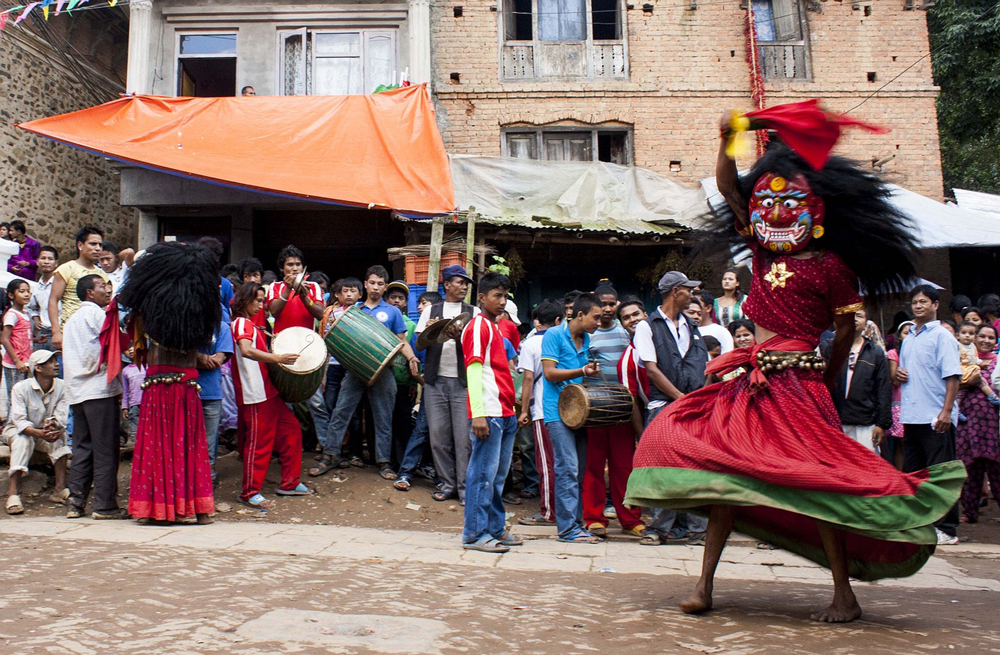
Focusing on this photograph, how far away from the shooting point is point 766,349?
4.16 metres

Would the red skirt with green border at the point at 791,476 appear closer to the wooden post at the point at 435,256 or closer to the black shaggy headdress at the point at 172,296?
the black shaggy headdress at the point at 172,296

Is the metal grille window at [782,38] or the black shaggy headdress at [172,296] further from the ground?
the metal grille window at [782,38]

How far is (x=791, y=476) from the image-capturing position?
146 inches

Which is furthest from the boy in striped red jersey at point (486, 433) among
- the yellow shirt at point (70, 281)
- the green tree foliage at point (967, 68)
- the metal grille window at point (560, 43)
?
the green tree foliage at point (967, 68)

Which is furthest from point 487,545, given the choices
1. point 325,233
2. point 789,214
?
point 325,233

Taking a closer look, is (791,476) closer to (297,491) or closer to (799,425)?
(799,425)

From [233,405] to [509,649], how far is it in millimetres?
6102

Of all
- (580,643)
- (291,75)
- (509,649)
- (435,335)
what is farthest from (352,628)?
(291,75)

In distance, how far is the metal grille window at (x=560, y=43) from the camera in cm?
1509

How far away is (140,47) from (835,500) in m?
13.6

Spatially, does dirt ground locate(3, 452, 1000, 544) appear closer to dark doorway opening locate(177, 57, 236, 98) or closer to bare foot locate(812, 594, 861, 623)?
bare foot locate(812, 594, 861, 623)

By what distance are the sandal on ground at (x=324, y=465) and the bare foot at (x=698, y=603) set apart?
16.0 feet

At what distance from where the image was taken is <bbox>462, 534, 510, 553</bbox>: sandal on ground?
597 cm

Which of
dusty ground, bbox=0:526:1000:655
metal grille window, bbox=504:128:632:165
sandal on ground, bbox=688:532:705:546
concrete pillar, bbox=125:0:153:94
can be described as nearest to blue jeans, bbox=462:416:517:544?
dusty ground, bbox=0:526:1000:655
